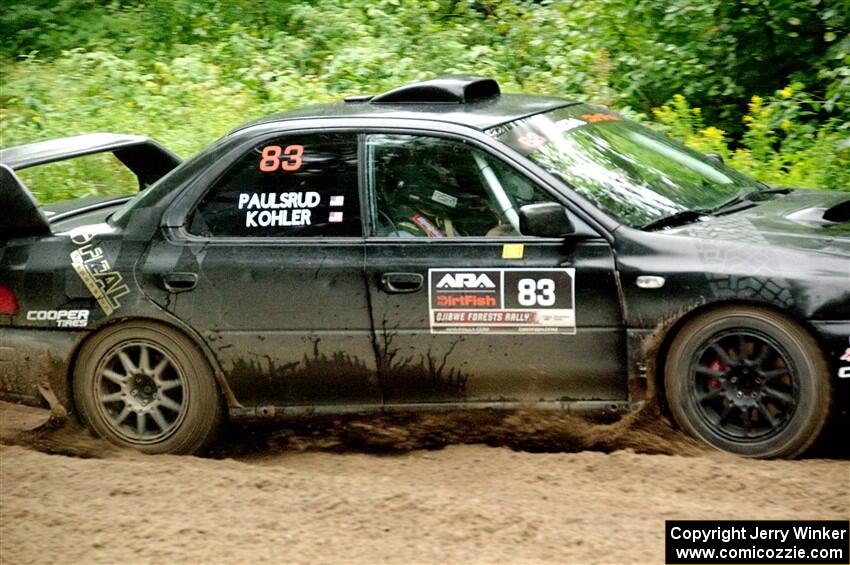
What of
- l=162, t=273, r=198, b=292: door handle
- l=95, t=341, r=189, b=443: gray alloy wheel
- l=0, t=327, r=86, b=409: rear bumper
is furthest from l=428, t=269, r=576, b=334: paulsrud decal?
l=0, t=327, r=86, b=409: rear bumper

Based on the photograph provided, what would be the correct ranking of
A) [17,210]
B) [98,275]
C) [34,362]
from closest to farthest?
[98,275]
[34,362]
[17,210]

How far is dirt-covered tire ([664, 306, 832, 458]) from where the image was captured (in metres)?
5.11

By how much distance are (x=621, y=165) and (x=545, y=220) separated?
0.78 m

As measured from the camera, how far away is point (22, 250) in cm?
629

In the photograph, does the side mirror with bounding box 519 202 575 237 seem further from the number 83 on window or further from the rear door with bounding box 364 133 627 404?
the number 83 on window

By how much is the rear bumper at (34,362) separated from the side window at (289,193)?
879 millimetres

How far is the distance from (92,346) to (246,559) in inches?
79.8

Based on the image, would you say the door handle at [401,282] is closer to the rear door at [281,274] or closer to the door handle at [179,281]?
the rear door at [281,274]

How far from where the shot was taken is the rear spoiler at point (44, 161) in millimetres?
6273

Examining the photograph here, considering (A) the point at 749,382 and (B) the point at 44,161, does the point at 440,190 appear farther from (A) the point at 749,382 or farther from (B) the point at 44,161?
(B) the point at 44,161

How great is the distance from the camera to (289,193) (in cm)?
591

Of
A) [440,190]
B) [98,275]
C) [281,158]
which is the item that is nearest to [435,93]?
[440,190]

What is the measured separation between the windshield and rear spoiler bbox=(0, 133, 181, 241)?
2.42 metres

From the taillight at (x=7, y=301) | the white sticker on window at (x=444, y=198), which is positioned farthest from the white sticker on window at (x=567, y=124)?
the taillight at (x=7, y=301)
